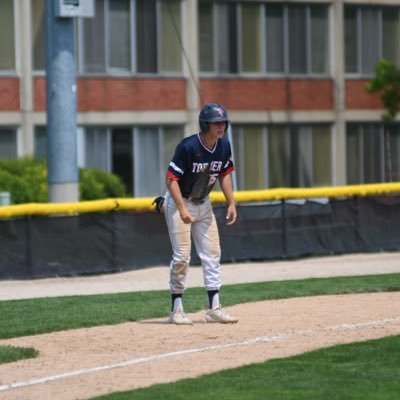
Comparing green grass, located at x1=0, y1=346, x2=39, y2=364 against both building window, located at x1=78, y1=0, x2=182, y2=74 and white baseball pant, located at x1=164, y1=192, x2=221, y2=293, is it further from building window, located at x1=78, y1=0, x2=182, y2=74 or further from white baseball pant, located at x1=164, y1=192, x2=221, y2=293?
building window, located at x1=78, y1=0, x2=182, y2=74

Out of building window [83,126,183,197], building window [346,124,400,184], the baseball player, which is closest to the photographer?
the baseball player

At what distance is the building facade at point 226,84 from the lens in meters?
34.1

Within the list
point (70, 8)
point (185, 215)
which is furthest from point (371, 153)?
point (185, 215)

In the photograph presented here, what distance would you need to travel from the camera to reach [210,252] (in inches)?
497

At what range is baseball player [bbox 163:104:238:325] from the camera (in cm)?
1230

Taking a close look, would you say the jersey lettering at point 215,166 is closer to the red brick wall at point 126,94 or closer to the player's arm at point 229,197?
the player's arm at point 229,197

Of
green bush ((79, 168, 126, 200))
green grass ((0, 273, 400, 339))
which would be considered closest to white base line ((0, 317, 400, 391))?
green grass ((0, 273, 400, 339))

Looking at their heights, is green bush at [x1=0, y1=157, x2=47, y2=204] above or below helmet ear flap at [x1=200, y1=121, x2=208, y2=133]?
below

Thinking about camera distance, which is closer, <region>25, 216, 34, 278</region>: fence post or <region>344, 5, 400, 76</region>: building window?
<region>25, 216, 34, 278</region>: fence post

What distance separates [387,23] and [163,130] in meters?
9.06

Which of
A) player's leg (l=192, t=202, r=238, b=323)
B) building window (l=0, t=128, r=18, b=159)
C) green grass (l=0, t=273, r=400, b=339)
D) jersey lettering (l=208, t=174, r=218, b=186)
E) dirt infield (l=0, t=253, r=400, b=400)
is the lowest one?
green grass (l=0, t=273, r=400, b=339)

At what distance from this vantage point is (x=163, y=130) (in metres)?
36.9

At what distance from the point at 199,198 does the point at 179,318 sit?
1086 millimetres


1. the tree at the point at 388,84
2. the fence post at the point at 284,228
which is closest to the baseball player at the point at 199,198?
the fence post at the point at 284,228
